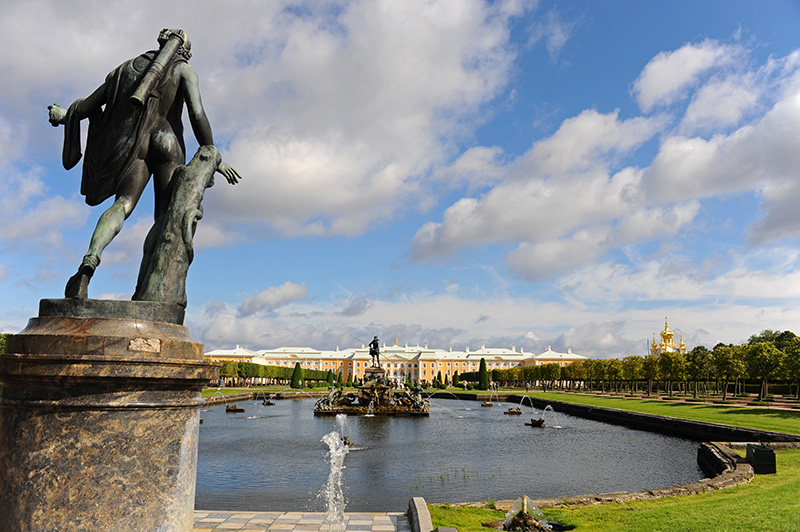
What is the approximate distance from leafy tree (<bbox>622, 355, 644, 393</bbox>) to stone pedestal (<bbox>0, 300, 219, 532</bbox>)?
186 feet

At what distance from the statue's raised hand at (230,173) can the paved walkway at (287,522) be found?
476cm

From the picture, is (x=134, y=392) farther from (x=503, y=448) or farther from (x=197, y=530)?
(x=503, y=448)

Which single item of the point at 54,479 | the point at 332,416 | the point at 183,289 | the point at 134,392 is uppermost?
the point at 183,289

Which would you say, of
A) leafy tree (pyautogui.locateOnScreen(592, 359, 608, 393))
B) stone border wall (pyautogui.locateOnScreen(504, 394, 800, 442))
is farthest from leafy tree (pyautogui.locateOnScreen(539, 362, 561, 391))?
stone border wall (pyautogui.locateOnScreen(504, 394, 800, 442))

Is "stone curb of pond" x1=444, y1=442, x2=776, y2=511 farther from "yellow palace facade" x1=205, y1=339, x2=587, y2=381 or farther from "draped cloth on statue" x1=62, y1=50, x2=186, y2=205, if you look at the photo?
"yellow palace facade" x1=205, y1=339, x2=587, y2=381

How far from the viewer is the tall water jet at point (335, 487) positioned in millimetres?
7668

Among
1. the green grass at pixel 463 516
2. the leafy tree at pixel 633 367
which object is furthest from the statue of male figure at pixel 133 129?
the leafy tree at pixel 633 367

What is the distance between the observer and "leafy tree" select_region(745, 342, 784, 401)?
127 ft

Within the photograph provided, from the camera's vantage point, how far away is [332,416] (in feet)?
101

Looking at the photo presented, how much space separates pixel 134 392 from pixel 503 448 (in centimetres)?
1784

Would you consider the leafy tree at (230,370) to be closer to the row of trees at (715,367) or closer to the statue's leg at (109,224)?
the row of trees at (715,367)

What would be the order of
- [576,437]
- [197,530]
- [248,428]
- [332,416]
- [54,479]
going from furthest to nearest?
1. [332,416]
2. [248,428]
3. [576,437]
4. [197,530]
5. [54,479]

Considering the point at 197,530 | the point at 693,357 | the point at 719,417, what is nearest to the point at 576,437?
the point at 719,417

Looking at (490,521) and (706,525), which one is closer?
(706,525)
